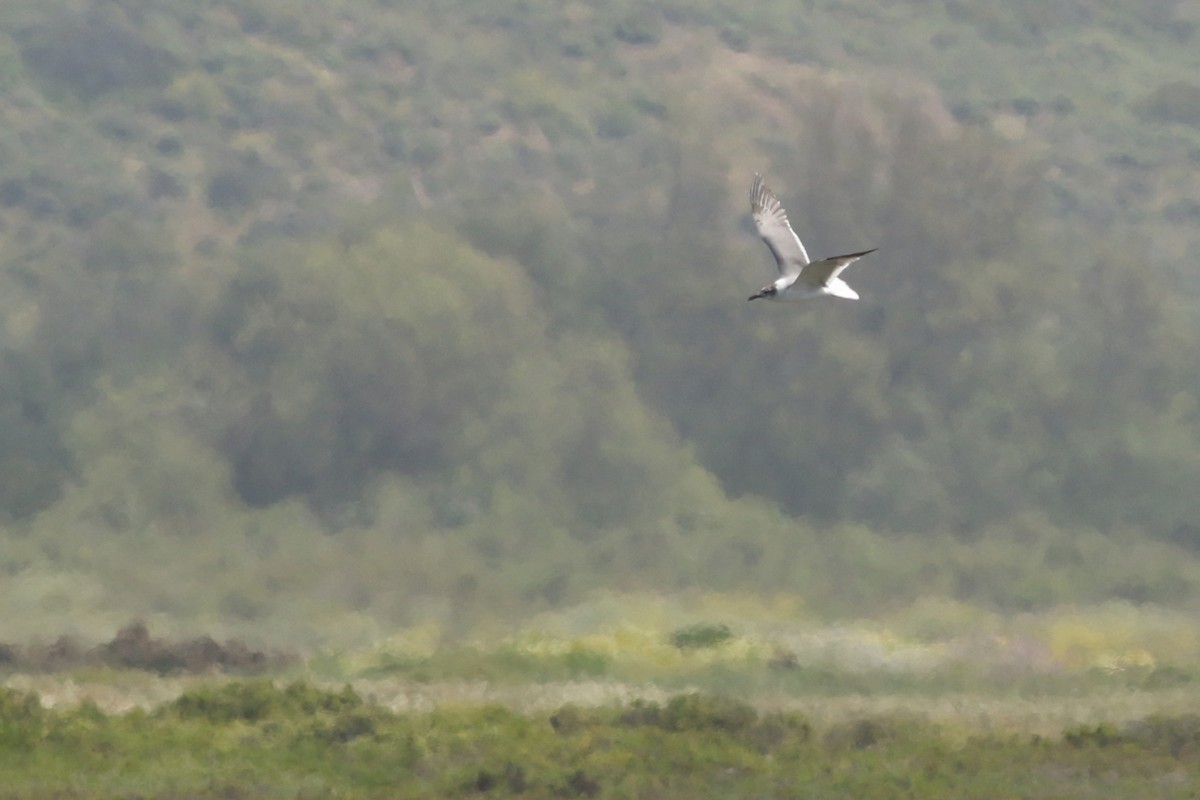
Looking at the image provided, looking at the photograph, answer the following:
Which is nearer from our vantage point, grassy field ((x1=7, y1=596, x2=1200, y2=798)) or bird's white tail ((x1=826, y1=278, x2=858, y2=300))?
grassy field ((x1=7, y1=596, x2=1200, y2=798))

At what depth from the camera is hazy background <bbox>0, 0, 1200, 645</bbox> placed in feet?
152

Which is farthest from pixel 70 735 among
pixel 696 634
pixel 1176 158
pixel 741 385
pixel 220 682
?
pixel 1176 158

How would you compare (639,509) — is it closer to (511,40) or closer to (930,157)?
(930,157)

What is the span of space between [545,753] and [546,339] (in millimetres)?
41562

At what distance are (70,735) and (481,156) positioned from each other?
76.7 m

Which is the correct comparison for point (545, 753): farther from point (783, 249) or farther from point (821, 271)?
point (783, 249)

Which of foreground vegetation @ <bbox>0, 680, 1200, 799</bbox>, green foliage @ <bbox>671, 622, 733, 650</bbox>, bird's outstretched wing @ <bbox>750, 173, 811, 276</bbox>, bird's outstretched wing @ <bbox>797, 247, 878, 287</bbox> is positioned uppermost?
bird's outstretched wing @ <bbox>750, 173, 811, 276</bbox>

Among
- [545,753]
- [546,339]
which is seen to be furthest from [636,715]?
[546,339]

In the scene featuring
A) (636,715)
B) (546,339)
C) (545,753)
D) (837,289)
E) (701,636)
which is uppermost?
(546,339)

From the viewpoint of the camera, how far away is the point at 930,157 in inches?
2734

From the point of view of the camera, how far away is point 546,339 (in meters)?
66.3

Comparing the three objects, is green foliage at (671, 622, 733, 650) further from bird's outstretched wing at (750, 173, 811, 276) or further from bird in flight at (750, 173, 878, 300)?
bird's outstretched wing at (750, 173, 811, 276)

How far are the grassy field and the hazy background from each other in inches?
156

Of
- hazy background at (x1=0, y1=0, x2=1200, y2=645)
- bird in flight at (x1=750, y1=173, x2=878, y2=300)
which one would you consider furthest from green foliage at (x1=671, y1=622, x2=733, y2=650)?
bird in flight at (x1=750, y1=173, x2=878, y2=300)
